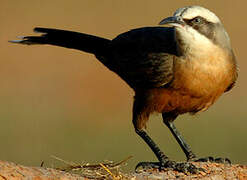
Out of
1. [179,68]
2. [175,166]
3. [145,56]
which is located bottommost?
[175,166]

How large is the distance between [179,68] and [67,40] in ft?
6.98

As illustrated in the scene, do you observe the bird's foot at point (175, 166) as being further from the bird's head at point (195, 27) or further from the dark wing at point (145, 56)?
the bird's head at point (195, 27)

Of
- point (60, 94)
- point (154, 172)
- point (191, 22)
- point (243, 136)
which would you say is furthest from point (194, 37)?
point (60, 94)

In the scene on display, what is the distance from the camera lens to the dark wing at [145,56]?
8664mm

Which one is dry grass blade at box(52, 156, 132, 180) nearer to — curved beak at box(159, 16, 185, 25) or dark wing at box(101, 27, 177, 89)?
dark wing at box(101, 27, 177, 89)

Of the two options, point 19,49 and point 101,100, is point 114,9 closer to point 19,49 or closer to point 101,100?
point 19,49

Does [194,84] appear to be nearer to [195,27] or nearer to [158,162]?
[195,27]

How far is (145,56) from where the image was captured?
9.02 m

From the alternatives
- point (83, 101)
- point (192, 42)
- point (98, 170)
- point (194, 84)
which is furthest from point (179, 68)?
point (83, 101)

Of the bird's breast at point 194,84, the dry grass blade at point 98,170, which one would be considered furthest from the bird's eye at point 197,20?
the dry grass blade at point 98,170

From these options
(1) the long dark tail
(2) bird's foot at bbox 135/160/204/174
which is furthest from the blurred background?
(2) bird's foot at bbox 135/160/204/174

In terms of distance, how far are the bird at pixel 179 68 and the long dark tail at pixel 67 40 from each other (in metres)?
0.69

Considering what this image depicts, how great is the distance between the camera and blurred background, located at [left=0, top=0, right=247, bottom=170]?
1398cm

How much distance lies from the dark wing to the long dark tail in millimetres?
332
